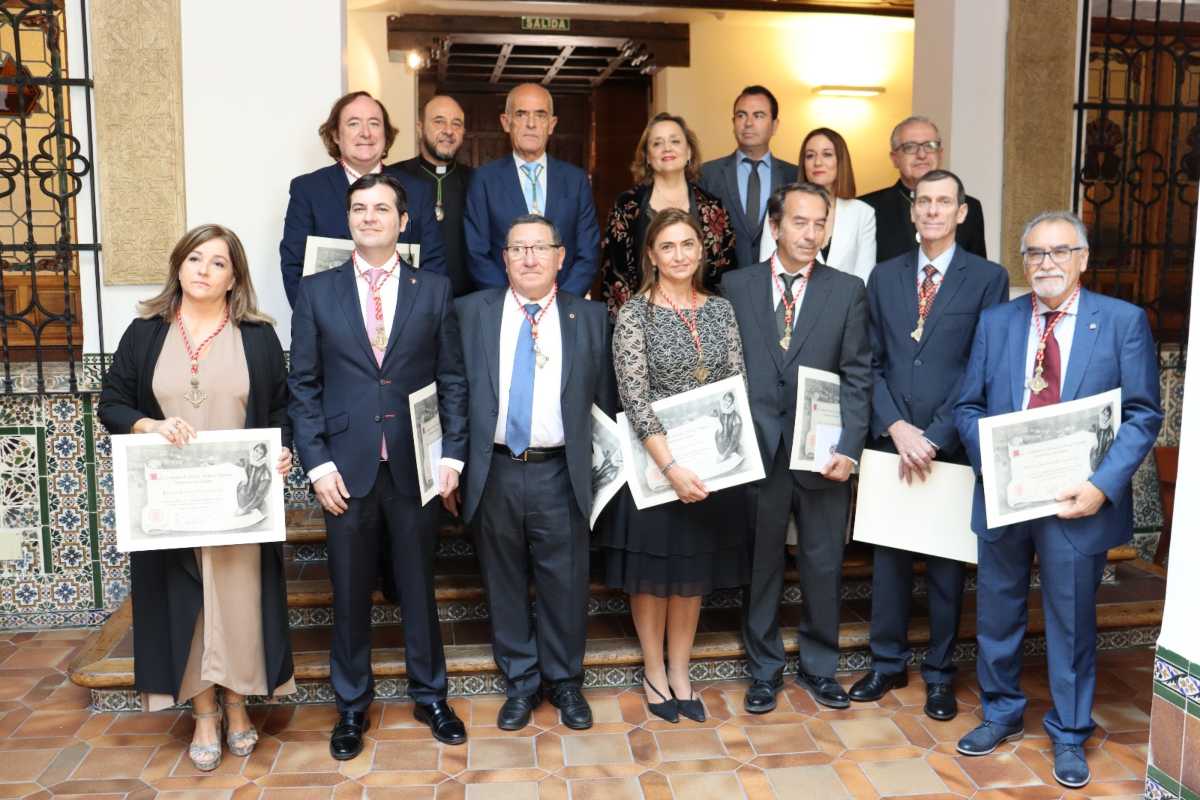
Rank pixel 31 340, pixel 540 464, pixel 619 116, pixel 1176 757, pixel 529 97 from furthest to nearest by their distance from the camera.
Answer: pixel 619 116 → pixel 31 340 → pixel 529 97 → pixel 540 464 → pixel 1176 757

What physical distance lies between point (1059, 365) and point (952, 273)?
0.52m

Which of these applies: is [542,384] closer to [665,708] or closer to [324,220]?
[324,220]

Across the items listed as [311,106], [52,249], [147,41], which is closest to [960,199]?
[311,106]

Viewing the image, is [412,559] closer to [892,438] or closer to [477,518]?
[477,518]

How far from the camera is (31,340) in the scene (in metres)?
5.14

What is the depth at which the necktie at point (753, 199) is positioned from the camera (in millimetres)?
4457

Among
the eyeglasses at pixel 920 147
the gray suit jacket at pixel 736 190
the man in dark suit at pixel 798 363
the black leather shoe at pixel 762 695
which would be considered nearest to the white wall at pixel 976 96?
the eyeglasses at pixel 920 147

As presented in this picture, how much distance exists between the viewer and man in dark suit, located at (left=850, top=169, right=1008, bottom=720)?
146 inches

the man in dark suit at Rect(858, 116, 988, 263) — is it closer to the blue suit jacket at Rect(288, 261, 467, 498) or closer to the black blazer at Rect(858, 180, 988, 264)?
the black blazer at Rect(858, 180, 988, 264)

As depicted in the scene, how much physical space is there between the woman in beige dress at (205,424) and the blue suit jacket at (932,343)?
2.05m

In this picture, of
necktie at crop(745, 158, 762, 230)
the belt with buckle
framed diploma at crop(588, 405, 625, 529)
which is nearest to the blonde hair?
the belt with buckle

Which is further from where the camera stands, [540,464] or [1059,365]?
[540,464]

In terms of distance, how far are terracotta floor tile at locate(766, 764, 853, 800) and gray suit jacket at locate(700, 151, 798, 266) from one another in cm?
194

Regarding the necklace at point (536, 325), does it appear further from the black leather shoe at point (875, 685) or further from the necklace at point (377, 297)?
the black leather shoe at point (875, 685)
